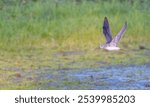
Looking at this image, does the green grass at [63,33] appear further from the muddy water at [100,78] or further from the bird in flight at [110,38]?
the muddy water at [100,78]

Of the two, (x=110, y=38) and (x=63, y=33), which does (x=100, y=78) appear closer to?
(x=110, y=38)

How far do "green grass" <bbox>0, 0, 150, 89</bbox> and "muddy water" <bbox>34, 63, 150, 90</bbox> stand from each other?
30 centimetres

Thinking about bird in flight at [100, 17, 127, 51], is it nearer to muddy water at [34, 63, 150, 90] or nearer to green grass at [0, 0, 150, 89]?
green grass at [0, 0, 150, 89]

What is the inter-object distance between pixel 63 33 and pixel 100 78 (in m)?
3.28

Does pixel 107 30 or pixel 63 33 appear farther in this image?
pixel 63 33

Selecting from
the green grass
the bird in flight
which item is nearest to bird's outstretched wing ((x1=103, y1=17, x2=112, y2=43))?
the bird in flight

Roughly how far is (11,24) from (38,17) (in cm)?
76

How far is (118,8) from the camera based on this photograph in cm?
2184

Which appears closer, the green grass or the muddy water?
the muddy water

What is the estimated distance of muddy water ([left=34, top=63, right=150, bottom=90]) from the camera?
16.7m

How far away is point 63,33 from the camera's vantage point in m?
20.3

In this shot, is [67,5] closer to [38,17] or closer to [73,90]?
[38,17]

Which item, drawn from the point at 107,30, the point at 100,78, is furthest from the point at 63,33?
the point at 100,78

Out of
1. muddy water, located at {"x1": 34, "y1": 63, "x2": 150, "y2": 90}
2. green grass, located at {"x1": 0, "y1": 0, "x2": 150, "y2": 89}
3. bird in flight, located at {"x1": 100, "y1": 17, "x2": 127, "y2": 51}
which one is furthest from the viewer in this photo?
bird in flight, located at {"x1": 100, "y1": 17, "x2": 127, "y2": 51}
